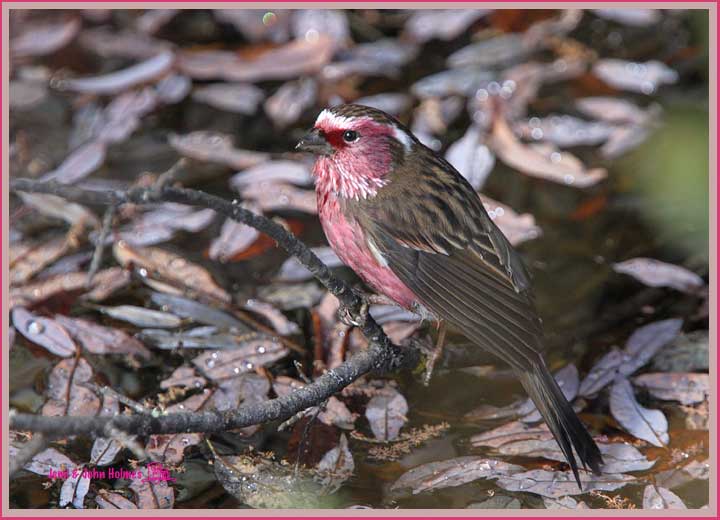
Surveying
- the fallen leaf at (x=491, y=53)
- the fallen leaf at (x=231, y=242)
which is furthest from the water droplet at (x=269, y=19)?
the fallen leaf at (x=231, y=242)

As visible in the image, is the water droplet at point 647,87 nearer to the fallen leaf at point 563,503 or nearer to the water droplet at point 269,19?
the water droplet at point 269,19

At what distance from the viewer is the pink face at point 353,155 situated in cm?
443

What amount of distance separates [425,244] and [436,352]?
1.81 feet

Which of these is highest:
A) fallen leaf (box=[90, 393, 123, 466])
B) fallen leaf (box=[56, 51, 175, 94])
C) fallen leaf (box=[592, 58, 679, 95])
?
fallen leaf (box=[56, 51, 175, 94])

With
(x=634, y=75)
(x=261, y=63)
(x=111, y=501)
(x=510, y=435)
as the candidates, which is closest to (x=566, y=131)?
(x=634, y=75)

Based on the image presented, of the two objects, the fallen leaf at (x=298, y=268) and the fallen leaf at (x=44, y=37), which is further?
the fallen leaf at (x=44, y=37)

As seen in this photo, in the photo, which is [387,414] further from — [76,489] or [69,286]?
[69,286]

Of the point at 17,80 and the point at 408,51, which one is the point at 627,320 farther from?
the point at 17,80

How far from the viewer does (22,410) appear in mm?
4484

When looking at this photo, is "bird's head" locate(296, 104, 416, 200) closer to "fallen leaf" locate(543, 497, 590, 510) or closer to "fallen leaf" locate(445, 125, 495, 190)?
"fallen leaf" locate(543, 497, 590, 510)

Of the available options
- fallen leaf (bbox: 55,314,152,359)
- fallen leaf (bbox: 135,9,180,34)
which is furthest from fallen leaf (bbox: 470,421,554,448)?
fallen leaf (bbox: 135,9,180,34)

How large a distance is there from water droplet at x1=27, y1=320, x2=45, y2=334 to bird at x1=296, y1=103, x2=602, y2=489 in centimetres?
158

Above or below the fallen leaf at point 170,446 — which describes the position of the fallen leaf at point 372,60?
above

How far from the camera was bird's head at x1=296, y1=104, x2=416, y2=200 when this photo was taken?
4.43m
